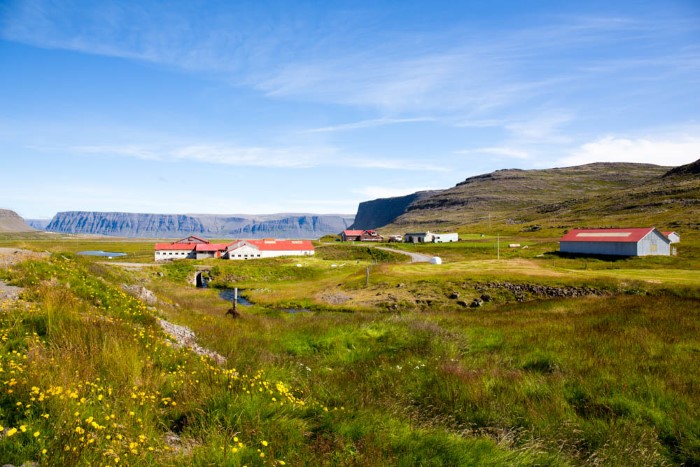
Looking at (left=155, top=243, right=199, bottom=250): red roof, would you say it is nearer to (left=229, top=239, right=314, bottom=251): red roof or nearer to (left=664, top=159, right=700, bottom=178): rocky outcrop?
(left=229, top=239, right=314, bottom=251): red roof

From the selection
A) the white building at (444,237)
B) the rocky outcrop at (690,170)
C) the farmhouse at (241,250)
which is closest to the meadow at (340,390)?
the farmhouse at (241,250)

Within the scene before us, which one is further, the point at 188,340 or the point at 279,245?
the point at 279,245

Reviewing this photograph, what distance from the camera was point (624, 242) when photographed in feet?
230

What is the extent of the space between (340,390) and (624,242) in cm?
8039

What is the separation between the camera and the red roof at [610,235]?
69.4 metres

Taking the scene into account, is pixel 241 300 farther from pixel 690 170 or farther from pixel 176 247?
pixel 690 170

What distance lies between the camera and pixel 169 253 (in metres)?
121

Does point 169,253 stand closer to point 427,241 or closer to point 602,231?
point 427,241

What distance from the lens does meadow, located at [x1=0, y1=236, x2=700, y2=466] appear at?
5043 millimetres

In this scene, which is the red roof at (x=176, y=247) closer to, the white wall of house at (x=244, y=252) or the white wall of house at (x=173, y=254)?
the white wall of house at (x=173, y=254)

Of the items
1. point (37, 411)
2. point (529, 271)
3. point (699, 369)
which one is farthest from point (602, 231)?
point (37, 411)

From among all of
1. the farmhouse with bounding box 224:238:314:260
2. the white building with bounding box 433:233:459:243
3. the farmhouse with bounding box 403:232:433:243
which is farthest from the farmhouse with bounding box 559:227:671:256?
the farmhouse with bounding box 224:238:314:260

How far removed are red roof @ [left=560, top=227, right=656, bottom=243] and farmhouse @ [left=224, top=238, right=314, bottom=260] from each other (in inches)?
2715

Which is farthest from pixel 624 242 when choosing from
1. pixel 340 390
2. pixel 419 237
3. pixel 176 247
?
pixel 176 247
